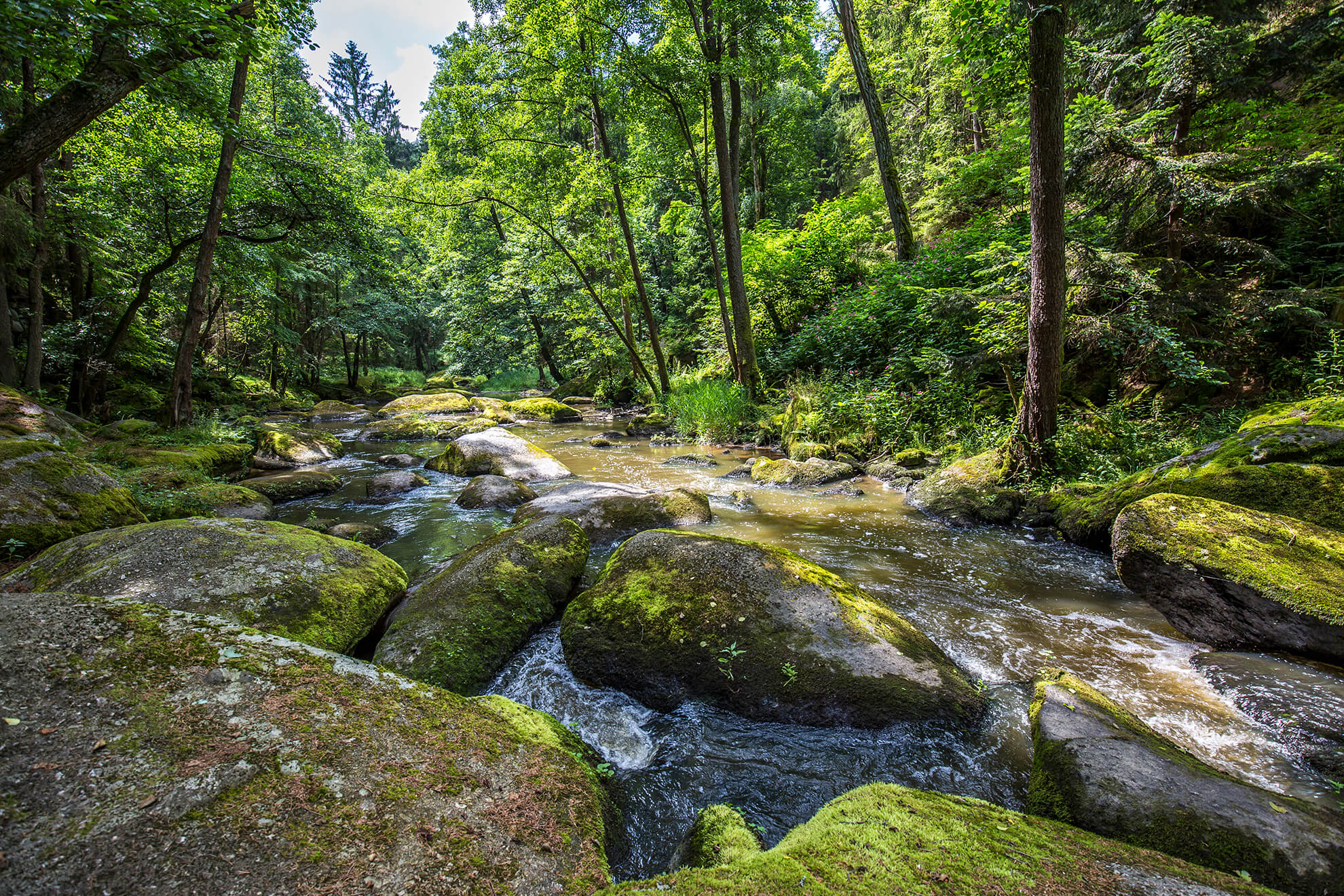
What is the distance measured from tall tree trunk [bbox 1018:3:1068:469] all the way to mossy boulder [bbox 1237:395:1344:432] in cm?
163

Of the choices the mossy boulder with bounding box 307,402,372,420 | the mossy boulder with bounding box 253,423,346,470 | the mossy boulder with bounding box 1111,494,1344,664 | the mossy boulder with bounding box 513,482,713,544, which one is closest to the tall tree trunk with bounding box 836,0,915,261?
the mossy boulder with bounding box 513,482,713,544

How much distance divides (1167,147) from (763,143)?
723 inches

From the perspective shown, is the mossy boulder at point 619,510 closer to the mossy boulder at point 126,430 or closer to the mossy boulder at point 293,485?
the mossy boulder at point 293,485

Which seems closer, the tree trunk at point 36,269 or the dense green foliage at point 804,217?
the dense green foliage at point 804,217

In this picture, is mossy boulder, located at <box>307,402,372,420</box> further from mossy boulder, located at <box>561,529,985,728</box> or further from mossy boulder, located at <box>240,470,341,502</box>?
mossy boulder, located at <box>561,529,985,728</box>

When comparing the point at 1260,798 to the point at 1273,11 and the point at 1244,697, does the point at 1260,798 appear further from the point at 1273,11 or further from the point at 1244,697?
the point at 1273,11

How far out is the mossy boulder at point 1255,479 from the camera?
3.75 metres

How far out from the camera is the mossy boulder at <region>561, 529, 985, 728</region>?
2.74m

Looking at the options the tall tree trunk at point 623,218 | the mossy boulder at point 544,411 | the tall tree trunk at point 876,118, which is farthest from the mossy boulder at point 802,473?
the mossy boulder at point 544,411

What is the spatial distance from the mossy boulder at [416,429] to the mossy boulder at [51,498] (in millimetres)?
8595

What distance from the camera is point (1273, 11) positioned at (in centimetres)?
823

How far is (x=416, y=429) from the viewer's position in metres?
13.6

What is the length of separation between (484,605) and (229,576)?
4.90 feet

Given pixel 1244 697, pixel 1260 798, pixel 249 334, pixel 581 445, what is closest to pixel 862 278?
pixel 581 445
